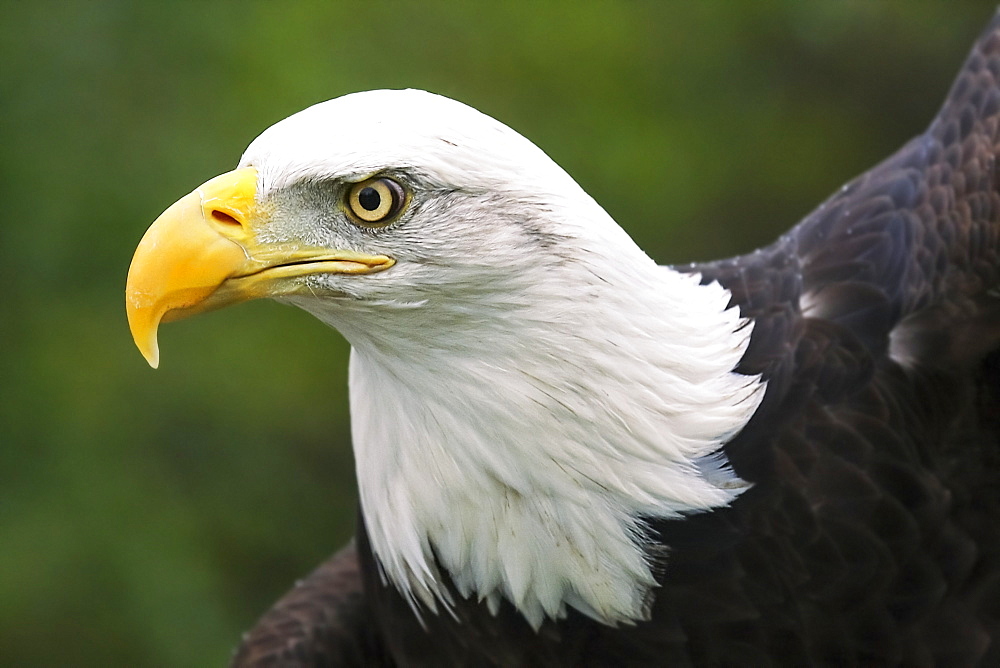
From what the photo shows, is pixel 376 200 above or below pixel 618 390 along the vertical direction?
above

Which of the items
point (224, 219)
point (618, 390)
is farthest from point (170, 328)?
point (618, 390)

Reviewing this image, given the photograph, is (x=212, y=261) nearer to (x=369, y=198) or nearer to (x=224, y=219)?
(x=224, y=219)

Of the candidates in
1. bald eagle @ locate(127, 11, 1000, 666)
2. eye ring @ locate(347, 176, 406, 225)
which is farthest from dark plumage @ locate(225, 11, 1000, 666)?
eye ring @ locate(347, 176, 406, 225)

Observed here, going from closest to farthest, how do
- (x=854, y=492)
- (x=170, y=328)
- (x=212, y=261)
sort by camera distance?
(x=212, y=261) < (x=854, y=492) < (x=170, y=328)

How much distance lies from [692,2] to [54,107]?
3.08 meters

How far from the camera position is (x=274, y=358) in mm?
5301

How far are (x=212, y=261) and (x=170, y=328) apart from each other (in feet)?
10.5

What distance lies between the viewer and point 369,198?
2029 mm

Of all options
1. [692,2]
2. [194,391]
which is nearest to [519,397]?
[194,391]

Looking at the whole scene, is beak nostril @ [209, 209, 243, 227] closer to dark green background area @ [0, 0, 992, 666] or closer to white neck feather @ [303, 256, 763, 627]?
white neck feather @ [303, 256, 763, 627]

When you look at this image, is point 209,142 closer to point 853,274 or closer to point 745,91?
point 745,91

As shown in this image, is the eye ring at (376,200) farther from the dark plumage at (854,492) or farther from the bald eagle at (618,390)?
the dark plumage at (854,492)

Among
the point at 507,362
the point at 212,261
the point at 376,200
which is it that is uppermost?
the point at 376,200

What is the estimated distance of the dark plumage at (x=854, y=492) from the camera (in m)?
2.38
